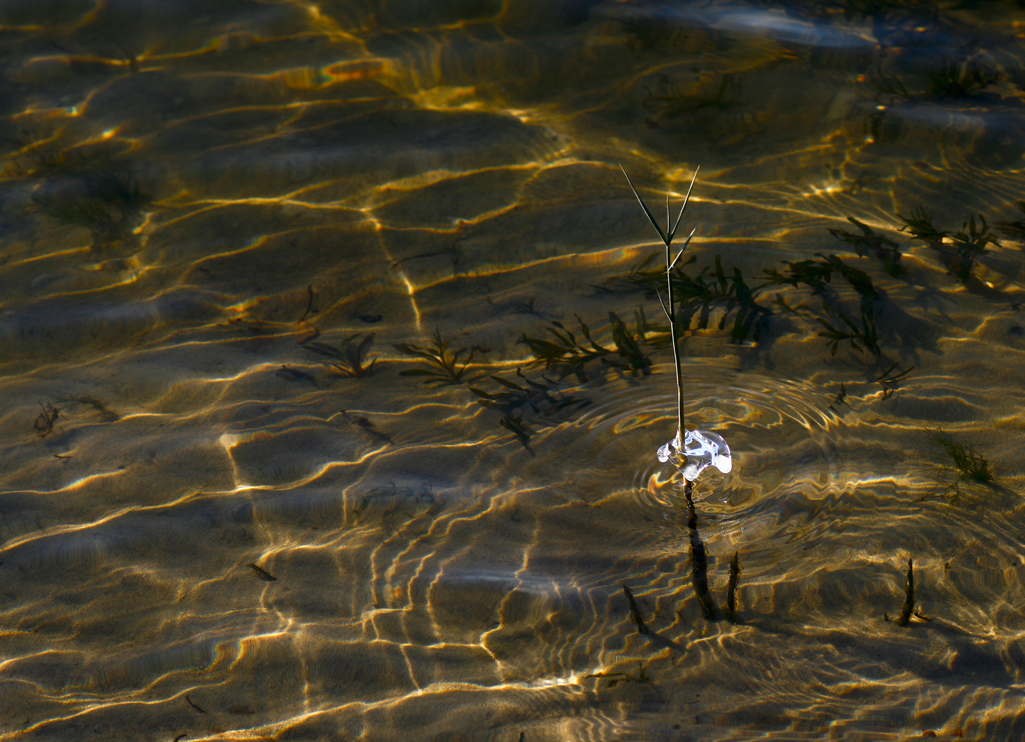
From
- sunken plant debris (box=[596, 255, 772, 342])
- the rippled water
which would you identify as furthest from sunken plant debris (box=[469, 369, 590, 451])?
sunken plant debris (box=[596, 255, 772, 342])

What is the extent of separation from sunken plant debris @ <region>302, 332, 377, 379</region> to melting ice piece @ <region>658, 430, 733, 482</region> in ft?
5.18

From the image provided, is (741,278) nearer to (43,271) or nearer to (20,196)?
(43,271)

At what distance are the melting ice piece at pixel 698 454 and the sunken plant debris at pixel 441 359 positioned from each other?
1.09 m

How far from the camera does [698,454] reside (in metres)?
3.47

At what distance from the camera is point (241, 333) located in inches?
175

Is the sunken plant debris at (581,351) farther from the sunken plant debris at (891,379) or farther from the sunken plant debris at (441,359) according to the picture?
the sunken plant debris at (891,379)

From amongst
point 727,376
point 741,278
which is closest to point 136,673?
point 727,376

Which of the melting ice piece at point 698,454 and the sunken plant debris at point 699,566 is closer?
the sunken plant debris at point 699,566

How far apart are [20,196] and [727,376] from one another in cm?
477

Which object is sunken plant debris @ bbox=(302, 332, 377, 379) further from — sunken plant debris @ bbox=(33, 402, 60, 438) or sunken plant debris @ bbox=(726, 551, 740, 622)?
sunken plant debris @ bbox=(726, 551, 740, 622)

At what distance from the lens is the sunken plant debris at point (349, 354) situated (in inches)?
164

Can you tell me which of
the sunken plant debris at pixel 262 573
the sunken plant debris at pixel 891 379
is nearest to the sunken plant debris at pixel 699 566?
the sunken plant debris at pixel 891 379

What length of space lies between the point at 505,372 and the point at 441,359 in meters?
0.35

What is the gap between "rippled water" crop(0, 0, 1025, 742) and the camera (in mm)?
2834
